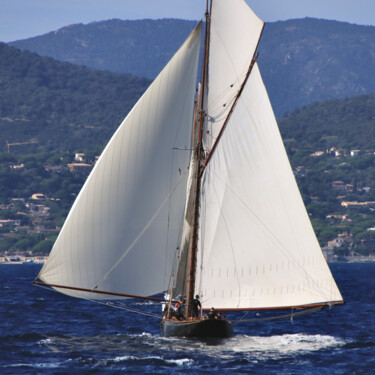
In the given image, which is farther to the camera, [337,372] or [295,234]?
[295,234]

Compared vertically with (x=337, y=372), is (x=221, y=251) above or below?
above

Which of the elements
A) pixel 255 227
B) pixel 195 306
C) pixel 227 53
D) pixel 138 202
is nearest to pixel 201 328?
pixel 195 306

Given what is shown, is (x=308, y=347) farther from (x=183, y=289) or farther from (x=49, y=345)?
(x=49, y=345)

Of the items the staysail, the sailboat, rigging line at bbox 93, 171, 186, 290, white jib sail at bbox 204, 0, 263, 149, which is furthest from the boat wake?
white jib sail at bbox 204, 0, 263, 149

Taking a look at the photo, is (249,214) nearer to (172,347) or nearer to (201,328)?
(201,328)

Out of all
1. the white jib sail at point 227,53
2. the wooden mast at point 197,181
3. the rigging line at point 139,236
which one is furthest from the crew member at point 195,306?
the white jib sail at point 227,53

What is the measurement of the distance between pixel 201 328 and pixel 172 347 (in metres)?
1.57

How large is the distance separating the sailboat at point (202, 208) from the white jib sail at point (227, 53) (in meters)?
0.05

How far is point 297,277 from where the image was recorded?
46.2m

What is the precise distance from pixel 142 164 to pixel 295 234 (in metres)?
7.95

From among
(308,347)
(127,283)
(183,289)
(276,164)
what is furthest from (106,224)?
(308,347)

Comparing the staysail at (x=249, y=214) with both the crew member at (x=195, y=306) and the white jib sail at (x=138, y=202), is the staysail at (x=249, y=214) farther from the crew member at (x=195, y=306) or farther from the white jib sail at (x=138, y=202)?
the white jib sail at (x=138, y=202)

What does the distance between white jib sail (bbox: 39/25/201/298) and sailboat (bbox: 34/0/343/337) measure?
5 centimetres

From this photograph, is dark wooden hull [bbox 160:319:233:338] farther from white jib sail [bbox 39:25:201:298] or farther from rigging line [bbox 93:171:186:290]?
rigging line [bbox 93:171:186:290]
